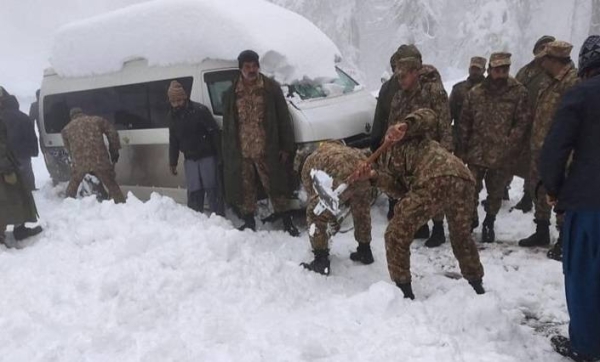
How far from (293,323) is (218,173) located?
112 inches

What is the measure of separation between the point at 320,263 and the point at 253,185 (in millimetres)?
1524

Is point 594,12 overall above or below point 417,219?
above

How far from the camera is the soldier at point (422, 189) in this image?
10.9 ft

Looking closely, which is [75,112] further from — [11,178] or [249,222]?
[249,222]

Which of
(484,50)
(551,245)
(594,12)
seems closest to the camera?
(551,245)

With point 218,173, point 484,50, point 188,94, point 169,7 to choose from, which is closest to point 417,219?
point 218,173

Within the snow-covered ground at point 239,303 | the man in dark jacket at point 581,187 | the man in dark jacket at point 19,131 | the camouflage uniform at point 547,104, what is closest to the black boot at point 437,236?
the snow-covered ground at point 239,303

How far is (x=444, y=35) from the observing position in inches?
1281

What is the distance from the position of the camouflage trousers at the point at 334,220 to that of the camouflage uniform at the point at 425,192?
63 cm

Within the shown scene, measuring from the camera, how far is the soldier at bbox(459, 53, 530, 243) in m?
4.73

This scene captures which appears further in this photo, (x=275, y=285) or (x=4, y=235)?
(x=4, y=235)

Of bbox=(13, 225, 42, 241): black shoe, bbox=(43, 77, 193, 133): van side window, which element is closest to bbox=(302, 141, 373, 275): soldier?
bbox=(43, 77, 193, 133): van side window

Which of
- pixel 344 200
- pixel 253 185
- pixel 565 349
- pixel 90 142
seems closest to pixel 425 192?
pixel 344 200

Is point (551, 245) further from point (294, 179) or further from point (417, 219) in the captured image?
point (294, 179)
